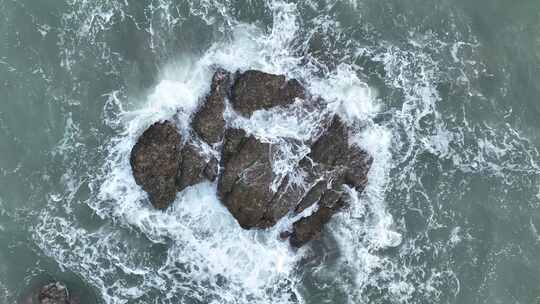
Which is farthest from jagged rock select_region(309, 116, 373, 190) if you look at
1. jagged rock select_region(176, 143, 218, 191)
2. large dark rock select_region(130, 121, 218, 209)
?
large dark rock select_region(130, 121, 218, 209)

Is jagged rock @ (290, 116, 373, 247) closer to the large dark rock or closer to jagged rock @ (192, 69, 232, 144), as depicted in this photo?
jagged rock @ (192, 69, 232, 144)

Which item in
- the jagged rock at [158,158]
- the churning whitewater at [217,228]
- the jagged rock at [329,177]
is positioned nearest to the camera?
the jagged rock at [158,158]

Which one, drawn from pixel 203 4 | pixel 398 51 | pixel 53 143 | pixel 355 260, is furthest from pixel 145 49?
pixel 355 260

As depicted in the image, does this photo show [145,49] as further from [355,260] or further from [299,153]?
[355,260]

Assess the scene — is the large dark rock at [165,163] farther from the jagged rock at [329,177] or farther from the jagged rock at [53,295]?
the jagged rock at [53,295]

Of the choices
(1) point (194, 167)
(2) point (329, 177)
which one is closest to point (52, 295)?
(1) point (194, 167)

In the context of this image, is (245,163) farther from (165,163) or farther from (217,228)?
(165,163)

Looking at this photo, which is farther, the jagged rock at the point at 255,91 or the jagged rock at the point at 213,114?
the jagged rock at the point at 255,91

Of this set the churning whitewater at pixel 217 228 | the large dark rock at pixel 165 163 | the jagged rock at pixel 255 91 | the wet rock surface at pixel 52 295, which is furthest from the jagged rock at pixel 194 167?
the wet rock surface at pixel 52 295
